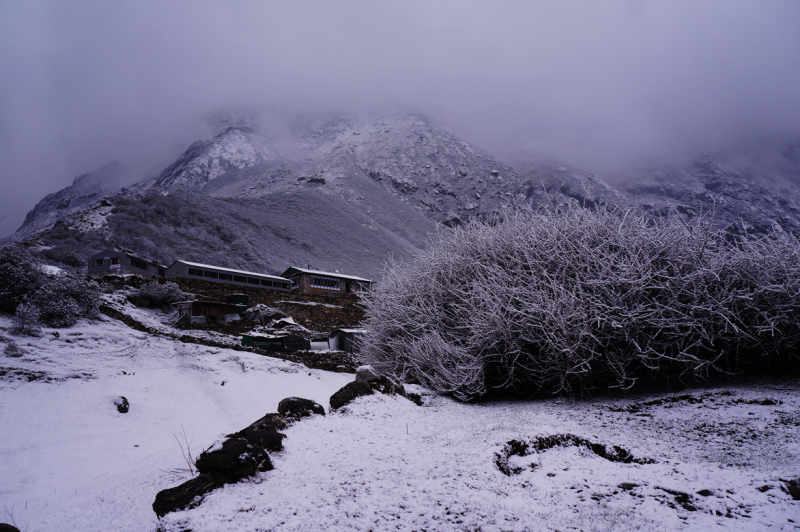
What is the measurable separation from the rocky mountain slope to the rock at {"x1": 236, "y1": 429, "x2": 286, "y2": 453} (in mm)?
38194

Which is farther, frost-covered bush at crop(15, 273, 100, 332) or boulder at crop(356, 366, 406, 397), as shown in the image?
frost-covered bush at crop(15, 273, 100, 332)

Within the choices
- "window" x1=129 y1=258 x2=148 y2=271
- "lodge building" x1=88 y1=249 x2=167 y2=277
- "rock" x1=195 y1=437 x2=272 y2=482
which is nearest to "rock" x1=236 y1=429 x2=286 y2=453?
"rock" x1=195 y1=437 x2=272 y2=482

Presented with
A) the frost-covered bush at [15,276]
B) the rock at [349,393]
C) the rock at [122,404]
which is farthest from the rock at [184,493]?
the frost-covered bush at [15,276]

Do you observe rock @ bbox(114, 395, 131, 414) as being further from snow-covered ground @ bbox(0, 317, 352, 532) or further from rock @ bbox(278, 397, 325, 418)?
rock @ bbox(278, 397, 325, 418)

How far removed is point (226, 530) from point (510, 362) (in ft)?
18.2

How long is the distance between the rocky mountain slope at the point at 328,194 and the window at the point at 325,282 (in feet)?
36.5

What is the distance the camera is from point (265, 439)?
4.00 m

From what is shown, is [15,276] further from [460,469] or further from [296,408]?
[460,469]

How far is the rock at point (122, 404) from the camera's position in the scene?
9562 mm

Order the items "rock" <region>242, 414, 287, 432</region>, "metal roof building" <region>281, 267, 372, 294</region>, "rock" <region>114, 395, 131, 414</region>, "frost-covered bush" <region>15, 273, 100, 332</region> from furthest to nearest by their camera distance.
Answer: "metal roof building" <region>281, 267, 372, 294</region>
"frost-covered bush" <region>15, 273, 100, 332</region>
"rock" <region>114, 395, 131, 414</region>
"rock" <region>242, 414, 287, 432</region>

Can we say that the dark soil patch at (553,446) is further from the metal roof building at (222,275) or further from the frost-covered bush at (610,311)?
the metal roof building at (222,275)

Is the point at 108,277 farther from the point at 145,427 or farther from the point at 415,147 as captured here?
the point at 415,147

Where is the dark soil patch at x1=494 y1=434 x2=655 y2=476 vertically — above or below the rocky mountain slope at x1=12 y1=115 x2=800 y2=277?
below

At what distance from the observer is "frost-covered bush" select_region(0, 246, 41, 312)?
45.4ft
